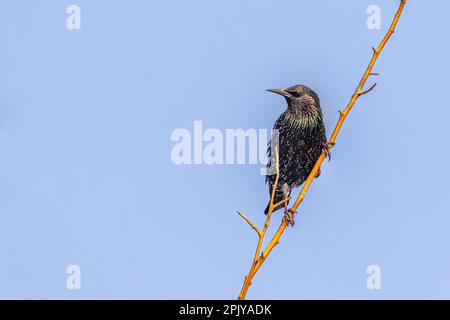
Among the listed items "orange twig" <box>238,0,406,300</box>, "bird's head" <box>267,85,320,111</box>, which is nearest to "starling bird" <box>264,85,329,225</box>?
"bird's head" <box>267,85,320,111</box>

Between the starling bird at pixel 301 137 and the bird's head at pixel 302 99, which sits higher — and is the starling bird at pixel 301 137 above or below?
below

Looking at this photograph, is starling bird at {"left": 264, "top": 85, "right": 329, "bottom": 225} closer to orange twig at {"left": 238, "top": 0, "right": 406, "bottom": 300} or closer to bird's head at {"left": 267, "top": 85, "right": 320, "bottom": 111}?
bird's head at {"left": 267, "top": 85, "right": 320, "bottom": 111}

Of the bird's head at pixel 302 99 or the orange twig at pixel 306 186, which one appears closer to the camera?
the orange twig at pixel 306 186

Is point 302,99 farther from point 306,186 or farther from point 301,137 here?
point 306,186

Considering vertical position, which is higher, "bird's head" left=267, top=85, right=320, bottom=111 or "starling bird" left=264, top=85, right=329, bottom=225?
"bird's head" left=267, top=85, right=320, bottom=111

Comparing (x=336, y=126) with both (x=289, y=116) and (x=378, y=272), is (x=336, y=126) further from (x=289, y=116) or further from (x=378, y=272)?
(x=289, y=116)

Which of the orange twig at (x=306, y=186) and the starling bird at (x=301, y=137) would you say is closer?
the orange twig at (x=306, y=186)

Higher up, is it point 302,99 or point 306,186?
point 302,99

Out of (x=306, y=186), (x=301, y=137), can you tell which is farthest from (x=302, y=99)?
(x=306, y=186)

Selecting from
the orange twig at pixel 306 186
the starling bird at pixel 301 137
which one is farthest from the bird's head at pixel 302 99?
the orange twig at pixel 306 186

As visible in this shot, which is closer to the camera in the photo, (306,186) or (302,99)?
(306,186)

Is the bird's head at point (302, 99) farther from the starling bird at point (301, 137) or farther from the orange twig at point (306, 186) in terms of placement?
the orange twig at point (306, 186)
